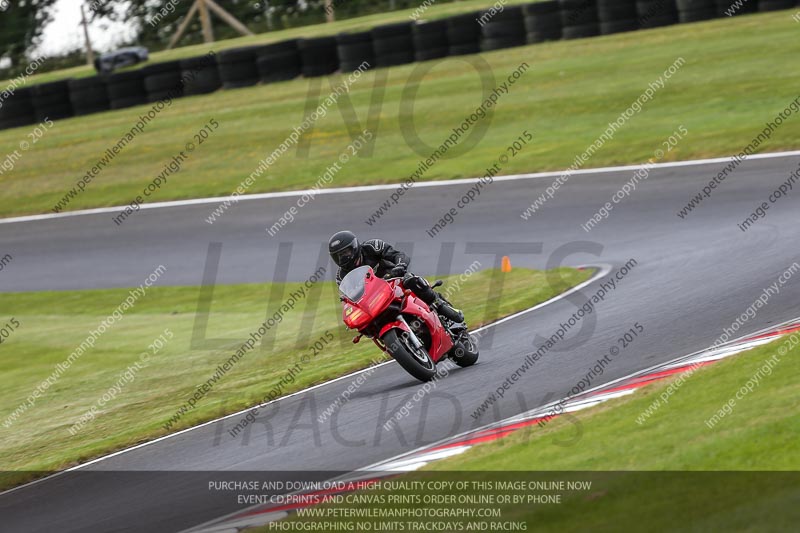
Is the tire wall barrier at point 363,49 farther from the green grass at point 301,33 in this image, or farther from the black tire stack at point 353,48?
the green grass at point 301,33

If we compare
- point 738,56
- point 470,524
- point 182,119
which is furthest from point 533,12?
point 470,524

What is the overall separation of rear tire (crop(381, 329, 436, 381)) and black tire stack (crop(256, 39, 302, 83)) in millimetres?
24770

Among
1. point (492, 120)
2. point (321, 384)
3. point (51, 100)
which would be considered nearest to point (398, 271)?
point (321, 384)

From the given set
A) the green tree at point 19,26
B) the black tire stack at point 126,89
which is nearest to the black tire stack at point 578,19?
the black tire stack at point 126,89

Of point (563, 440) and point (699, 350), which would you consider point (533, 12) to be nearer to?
point (699, 350)

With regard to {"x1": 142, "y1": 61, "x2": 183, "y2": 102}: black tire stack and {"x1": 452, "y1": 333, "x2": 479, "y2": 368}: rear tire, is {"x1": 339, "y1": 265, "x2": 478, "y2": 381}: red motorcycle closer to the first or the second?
{"x1": 452, "y1": 333, "x2": 479, "y2": 368}: rear tire

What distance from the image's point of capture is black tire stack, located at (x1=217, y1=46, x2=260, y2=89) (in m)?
34.6

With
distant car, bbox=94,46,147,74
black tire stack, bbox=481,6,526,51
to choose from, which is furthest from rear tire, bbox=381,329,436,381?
distant car, bbox=94,46,147,74

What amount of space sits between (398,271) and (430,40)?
22521 mm

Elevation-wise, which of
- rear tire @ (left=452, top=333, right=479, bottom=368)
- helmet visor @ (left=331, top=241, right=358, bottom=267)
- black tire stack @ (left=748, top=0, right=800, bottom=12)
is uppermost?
helmet visor @ (left=331, top=241, right=358, bottom=267)

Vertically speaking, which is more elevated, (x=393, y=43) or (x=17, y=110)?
(x=393, y=43)

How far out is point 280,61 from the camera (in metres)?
34.0

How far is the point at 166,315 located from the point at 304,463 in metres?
10.2

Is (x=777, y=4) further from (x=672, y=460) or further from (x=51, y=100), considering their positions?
(x=672, y=460)
